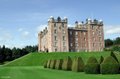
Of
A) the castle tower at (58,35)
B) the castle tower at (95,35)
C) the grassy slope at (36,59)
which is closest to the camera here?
the grassy slope at (36,59)

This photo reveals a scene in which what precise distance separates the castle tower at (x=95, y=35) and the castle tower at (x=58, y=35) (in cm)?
1133

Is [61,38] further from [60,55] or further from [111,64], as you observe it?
[111,64]

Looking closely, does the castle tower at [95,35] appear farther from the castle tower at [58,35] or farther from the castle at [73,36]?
the castle tower at [58,35]

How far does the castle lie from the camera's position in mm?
116312

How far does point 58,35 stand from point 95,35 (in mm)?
16517

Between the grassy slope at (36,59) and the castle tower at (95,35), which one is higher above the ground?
the castle tower at (95,35)

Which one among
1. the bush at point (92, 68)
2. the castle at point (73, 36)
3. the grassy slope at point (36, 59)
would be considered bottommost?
the bush at point (92, 68)

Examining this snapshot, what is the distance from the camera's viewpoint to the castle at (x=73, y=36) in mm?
116312

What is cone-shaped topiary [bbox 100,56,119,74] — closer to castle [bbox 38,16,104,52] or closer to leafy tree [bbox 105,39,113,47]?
castle [bbox 38,16,104,52]

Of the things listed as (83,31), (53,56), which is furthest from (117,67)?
(83,31)

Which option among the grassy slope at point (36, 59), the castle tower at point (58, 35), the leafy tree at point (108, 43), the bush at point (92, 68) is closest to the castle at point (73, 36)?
the castle tower at point (58, 35)

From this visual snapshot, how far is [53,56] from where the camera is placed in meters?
89.6

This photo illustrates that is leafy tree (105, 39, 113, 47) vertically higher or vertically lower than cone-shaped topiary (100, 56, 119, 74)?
higher

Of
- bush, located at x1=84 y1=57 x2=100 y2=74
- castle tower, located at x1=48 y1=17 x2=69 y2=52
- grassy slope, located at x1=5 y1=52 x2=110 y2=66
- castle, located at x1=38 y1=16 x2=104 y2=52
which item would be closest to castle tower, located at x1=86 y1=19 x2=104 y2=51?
castle, located at x1=38 y1=16 x2=104 y2=52
